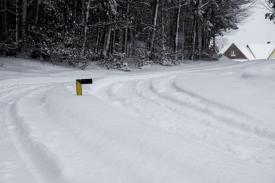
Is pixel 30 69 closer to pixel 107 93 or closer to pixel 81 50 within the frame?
pixel 81 50

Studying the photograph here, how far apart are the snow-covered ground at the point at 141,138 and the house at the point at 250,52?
65.3 metres

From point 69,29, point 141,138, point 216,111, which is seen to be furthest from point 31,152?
point 69,29

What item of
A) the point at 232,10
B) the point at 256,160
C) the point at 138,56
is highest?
the point at 232,10

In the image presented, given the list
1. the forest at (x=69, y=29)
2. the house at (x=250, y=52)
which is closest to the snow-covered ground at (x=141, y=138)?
the forest at (x=69, y=29)

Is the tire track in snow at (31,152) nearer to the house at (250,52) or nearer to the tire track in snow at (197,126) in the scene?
the tire track in snow at (197,126)

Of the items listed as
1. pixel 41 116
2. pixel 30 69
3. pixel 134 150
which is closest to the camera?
pixel 134 150

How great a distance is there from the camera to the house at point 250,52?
6975 cm

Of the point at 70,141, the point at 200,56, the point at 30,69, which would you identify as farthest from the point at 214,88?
the point at 200,56

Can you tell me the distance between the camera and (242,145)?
14.8 ft

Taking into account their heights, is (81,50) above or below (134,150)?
above

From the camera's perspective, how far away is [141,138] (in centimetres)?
453

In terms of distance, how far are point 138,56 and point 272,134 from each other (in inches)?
762

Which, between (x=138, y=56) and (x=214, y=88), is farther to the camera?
(x=138, y=56)

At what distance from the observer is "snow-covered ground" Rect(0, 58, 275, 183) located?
3.39 meters
